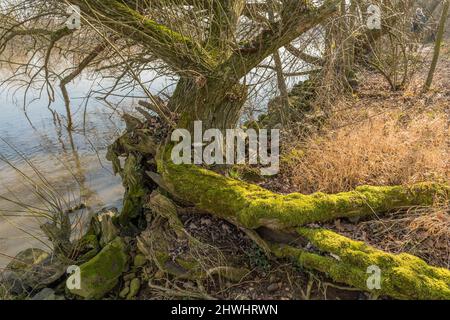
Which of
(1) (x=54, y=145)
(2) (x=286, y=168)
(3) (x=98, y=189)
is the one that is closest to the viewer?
(2) (x=286, y=168)

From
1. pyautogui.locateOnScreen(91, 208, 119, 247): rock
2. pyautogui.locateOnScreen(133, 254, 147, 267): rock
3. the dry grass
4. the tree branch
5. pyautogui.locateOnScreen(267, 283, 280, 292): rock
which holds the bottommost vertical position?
pyautogui.locateOnScreen(267, 283, 280, 292): rock

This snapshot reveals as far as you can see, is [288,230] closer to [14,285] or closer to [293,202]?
[293,202]

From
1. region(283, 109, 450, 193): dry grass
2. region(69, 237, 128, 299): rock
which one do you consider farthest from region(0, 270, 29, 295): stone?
region(283, 109, 450, 193): dry grass

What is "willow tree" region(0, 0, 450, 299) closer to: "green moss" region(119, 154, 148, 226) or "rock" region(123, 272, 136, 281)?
"green moss" region(119, 154, 148, 226)

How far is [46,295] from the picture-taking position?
384cm

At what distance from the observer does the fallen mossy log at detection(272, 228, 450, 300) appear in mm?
2719

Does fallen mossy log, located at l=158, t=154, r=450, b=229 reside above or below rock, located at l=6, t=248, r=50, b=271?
above

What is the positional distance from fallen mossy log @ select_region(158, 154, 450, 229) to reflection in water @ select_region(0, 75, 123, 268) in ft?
7.98

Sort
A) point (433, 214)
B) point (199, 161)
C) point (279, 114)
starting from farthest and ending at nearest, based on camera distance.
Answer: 1. point (279, 114)
2. point (199, 161)
3. point (433, 214)

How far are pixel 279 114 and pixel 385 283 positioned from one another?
410cm

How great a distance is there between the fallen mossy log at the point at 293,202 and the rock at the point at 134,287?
109 cm

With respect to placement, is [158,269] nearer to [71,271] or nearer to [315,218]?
[71,271]

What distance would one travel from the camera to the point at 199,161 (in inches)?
166
